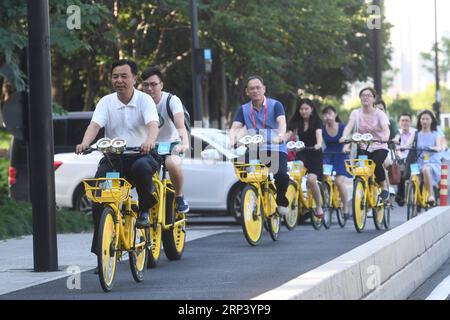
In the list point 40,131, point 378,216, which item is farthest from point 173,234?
point 378,216

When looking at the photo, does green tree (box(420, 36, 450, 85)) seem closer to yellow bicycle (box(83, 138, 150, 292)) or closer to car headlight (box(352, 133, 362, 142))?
car headlight (box(352, 133, 362, 142))

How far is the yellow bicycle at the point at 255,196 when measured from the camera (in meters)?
13.5

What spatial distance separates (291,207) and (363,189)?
96 cm

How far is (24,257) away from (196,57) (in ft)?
40.3

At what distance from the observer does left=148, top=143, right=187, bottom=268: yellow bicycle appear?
1095 cm

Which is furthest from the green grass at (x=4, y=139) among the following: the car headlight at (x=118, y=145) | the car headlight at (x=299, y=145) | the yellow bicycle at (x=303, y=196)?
the car headlight at (x=118, y=145)

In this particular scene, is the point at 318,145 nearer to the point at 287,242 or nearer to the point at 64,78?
the point at 287,242

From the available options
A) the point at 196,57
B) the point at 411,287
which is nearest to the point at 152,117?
the point at 411,287

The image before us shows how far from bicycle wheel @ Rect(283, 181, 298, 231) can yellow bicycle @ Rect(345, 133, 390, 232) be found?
2.42 ft

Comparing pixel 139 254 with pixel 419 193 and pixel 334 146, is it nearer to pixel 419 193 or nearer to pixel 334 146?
pixel 334 146

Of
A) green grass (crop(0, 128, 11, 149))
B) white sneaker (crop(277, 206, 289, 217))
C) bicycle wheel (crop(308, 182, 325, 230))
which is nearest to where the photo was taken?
white sneaker (crop(277, 206, 289, 217))

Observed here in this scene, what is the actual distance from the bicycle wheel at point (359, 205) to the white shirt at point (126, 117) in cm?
576

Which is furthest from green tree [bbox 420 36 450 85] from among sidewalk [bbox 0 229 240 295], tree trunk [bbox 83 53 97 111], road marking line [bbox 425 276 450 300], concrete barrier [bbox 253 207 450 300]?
road marking line [bbox 425 276 450 300]
